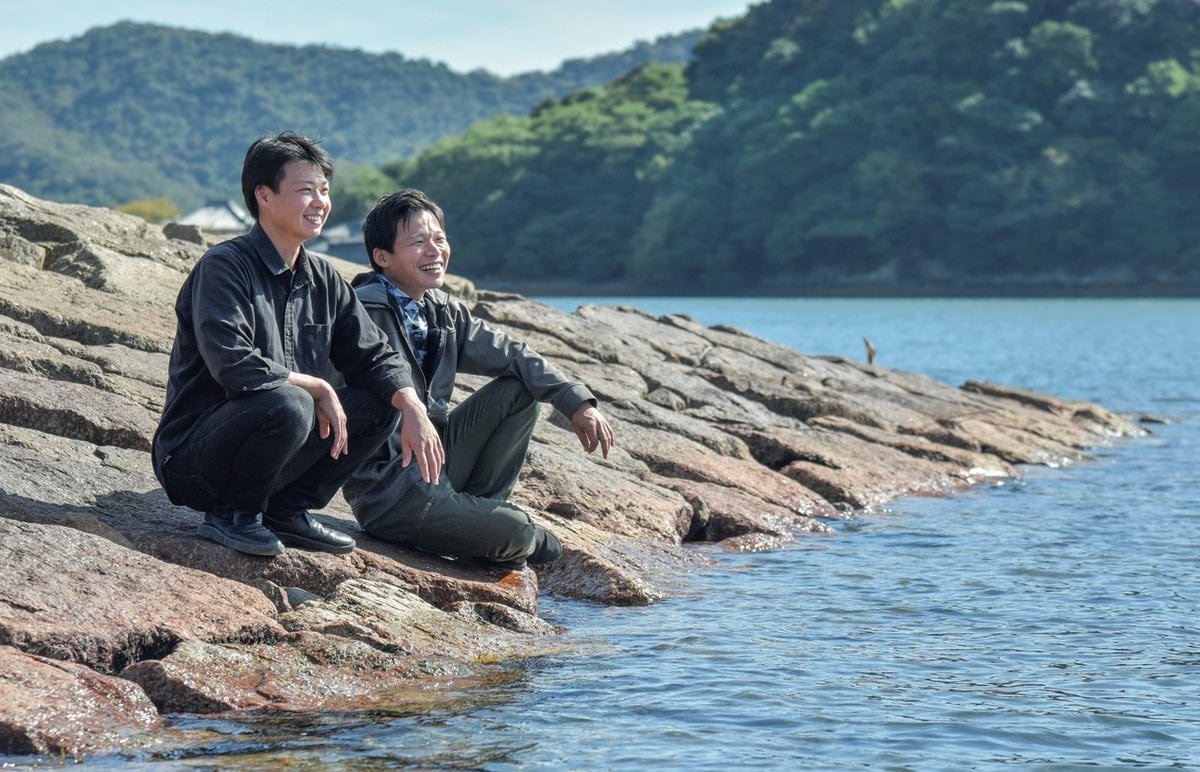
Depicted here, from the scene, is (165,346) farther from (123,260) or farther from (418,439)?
(418,439)

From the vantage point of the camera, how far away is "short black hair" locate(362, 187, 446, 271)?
714 centimetres

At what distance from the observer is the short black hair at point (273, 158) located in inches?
247

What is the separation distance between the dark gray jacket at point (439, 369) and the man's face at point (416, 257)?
3.9 inches

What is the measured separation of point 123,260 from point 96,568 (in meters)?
6.37

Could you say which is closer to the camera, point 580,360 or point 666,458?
point 666,458

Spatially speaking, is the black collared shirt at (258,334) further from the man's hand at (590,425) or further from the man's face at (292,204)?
the man's hand at (590,425)

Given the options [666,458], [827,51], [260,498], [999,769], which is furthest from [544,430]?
[827,51]

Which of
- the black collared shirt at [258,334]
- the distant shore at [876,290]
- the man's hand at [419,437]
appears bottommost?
the distant shore at [876,290]

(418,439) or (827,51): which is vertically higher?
(827,51)

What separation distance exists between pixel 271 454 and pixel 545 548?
2.07m

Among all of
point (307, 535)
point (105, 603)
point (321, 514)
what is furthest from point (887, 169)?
point (105, 603)

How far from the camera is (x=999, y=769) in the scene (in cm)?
549

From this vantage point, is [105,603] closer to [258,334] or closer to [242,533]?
[242,533]

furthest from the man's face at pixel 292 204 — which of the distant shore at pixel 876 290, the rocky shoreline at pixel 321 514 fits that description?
the distant shore at pixel 876 290
